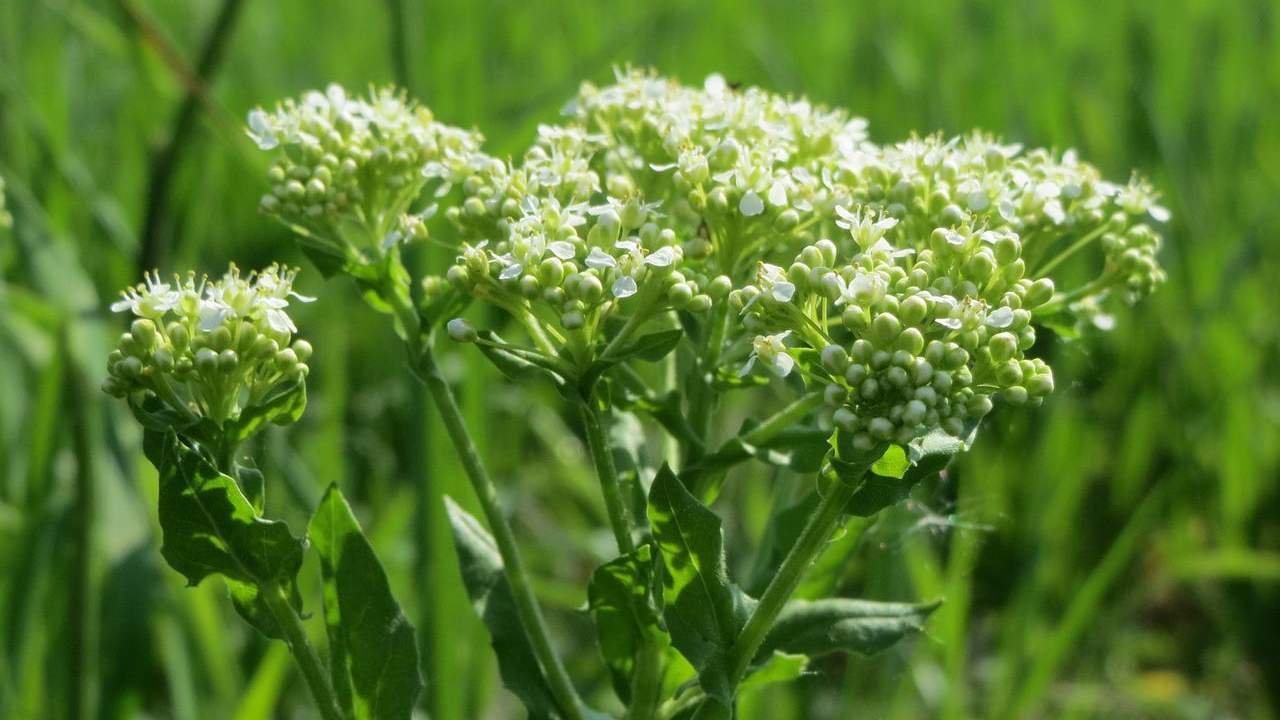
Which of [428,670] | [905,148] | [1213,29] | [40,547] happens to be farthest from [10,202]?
[1213,29]

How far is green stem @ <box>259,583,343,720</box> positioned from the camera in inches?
80.0

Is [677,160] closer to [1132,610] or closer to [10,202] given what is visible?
[10,202]

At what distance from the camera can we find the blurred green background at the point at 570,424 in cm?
354

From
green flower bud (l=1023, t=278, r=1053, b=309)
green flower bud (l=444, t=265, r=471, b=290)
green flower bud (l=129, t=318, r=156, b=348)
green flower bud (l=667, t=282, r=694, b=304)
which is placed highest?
green flower bud (l=444, t=265, r=471, b=290)

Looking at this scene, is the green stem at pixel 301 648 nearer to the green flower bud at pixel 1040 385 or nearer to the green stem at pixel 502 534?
the green stem at pixel 502 534

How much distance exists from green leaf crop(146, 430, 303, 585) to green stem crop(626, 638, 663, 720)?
1.94ft

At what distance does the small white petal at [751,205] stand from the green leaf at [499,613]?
2.40 ft

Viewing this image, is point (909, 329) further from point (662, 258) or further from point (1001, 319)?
point (662, 258)

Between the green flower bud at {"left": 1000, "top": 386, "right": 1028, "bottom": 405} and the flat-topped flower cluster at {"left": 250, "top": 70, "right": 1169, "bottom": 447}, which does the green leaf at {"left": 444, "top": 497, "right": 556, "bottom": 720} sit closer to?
the flat-topped flower cluster at {"left": 250, "top": 70, "right": 1169, "bottom": 447}

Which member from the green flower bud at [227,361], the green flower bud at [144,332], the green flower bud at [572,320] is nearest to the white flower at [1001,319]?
the green flower bud at [572,320]

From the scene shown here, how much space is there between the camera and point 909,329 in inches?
71.7

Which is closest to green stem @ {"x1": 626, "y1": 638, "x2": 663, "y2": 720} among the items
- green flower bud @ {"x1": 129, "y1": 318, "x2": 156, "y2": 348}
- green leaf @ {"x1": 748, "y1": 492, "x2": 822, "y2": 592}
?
green leaf @ {"x1": 748, "y1": 492, "x2": 822, "y2": 592}

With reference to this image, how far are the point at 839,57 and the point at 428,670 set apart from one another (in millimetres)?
5230

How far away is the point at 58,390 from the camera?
3.56 meters
